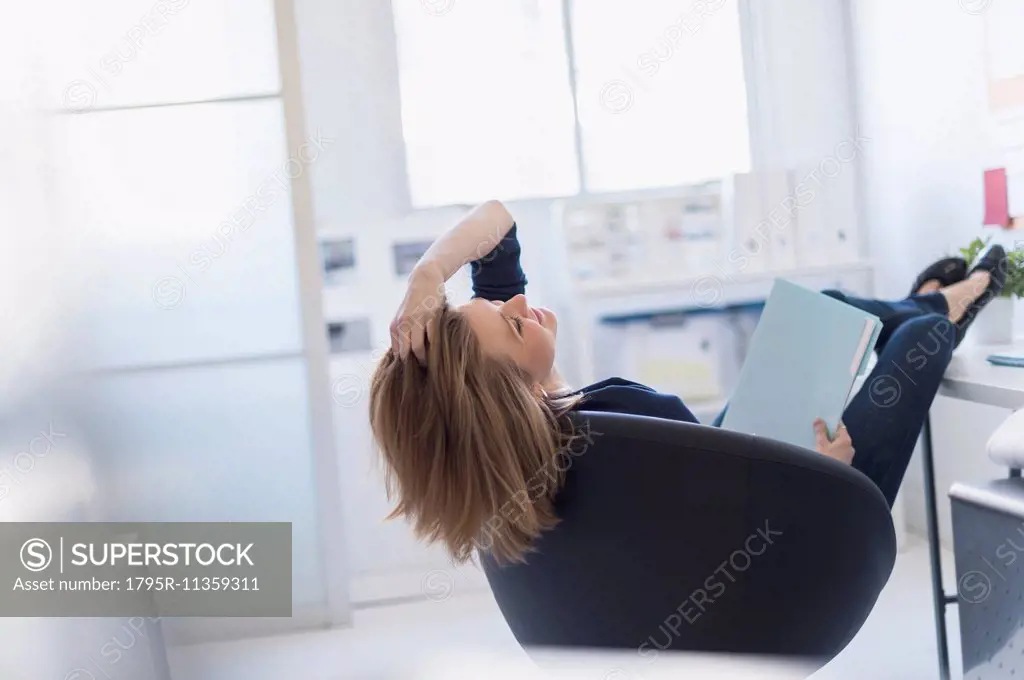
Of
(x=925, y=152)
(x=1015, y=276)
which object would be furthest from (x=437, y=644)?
(x=925, y=152)

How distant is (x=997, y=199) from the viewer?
242 cm

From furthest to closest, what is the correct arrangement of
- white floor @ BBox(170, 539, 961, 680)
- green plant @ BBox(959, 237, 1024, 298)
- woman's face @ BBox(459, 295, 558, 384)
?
1. white floor @ BBox(170, 539, 961, 680)
2. green plant @ BBox(959, 237, 1024, 298)
3. woman's face @ BBox(459, 295, 558, 384)

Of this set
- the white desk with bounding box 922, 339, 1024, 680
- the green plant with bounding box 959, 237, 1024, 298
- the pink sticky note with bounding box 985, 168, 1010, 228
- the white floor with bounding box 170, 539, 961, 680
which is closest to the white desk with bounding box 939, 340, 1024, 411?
the white desk with bounding box 922, 339, 1024, 680

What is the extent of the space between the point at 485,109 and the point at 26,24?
136cm

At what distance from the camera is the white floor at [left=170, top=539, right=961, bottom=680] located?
7.22 ft

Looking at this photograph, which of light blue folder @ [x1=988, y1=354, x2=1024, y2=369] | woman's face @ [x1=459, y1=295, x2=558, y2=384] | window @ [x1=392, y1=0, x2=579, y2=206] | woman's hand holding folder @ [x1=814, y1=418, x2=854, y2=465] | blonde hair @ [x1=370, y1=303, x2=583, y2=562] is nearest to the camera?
blonde hair @ [x1=370, y1=303, x2=583, y2=562]

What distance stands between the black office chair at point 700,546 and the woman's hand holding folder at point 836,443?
8.8 inches

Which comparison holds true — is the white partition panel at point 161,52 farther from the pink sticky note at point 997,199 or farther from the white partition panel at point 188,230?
the pink sticky note at point 997,199

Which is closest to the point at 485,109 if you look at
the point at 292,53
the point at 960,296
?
the point at 292,53

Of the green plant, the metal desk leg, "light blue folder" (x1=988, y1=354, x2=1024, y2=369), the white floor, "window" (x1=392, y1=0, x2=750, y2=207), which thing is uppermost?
"window" (x1=392, y1=0, x2=750, y2=207)

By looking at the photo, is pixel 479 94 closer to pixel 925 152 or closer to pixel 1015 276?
pixel 925 152

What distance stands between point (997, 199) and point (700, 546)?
170 centimetres

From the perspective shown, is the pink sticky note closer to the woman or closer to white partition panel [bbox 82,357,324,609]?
the woman

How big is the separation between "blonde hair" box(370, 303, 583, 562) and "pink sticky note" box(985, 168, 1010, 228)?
1.68m
